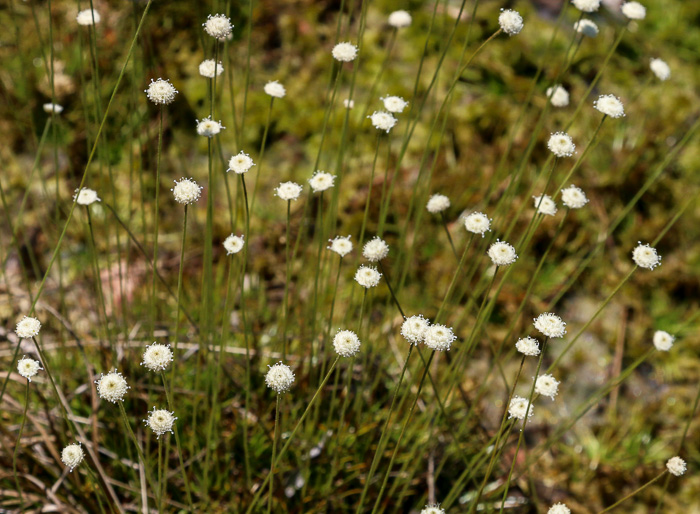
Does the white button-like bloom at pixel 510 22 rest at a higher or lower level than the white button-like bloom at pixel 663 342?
higher

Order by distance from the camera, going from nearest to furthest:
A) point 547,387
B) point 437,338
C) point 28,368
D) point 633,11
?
1. point 437,338
2. point 28,368
3. point 547,387
4. point 633,11

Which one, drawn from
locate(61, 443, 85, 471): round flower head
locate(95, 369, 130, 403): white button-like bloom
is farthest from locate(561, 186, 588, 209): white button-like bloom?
locate(61, 443, 85, 471): round flower head

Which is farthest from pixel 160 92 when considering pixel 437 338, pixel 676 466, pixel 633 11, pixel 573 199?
pixel 676 466

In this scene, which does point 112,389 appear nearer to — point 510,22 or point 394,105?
point 394,105

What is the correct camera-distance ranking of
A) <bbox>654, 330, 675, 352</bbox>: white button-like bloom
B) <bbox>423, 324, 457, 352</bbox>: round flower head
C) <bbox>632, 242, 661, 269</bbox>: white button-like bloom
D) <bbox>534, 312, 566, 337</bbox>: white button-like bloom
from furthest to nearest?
<bbox>654, 330, 675, 352</bbox>: white button-like bloom < <bbox>632, 242, 661, 269</bbox>: white button-like bloom < <bbox>534, 312, 566, 337</bbox>: white button-like bloom < <bbox>423, 324, 457, 352</bbox>: round flower head

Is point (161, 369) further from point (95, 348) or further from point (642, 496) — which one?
point (642, 496)

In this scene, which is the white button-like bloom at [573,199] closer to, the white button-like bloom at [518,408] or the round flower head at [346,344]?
the white button-like bloom at [518,408]

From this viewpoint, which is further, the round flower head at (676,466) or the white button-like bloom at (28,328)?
the round flower head at (676,466)

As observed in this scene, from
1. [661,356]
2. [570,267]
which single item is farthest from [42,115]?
[661,356]

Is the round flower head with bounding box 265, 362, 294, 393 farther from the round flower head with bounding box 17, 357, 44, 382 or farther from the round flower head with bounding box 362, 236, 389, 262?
the round flower head with bounding box 17, 357, 44, 382

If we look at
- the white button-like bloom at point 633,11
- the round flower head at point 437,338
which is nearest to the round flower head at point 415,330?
the round flower head at point 437,338

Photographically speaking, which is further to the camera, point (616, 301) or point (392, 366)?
point (616, 301)
